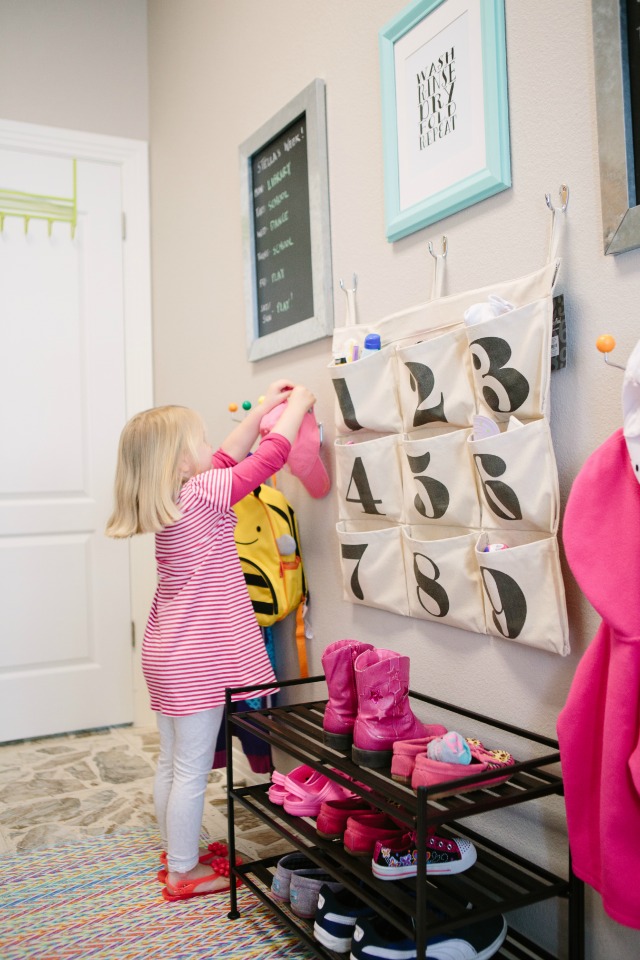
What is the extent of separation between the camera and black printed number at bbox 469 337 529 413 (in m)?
1.24

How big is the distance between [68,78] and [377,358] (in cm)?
216

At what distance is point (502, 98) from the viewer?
1312 mm

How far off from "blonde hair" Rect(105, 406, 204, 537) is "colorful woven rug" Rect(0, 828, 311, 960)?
31.3 inches

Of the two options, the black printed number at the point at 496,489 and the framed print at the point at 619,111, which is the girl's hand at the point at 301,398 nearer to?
the black printed number at the point at 496,489

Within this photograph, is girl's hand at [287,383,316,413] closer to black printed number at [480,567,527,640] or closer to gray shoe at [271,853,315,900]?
black printed number at [480,567,527,640]

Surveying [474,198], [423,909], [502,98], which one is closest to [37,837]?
[423,909]

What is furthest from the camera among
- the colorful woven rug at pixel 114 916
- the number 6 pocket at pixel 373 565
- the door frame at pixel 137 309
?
the door frame at pixel 137 309

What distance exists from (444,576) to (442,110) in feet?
2.86

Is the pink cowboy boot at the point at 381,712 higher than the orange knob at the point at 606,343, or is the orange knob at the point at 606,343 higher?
the orange knob at the point at 606,343

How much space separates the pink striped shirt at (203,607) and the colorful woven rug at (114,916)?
411 millimetres

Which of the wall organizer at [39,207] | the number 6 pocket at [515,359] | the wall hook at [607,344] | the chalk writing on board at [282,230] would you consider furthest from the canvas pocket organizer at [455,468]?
the wall organizer at [39,207]

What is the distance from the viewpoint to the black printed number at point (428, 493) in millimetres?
1453

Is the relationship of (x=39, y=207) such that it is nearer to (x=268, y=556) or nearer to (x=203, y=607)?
(x=268, y=556)

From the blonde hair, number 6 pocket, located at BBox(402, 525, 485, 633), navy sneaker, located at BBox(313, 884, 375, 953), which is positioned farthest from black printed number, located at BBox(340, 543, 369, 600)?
navy sneaker, located at BBox(313, 884, 375, 953)
